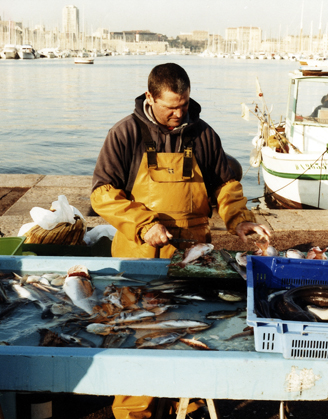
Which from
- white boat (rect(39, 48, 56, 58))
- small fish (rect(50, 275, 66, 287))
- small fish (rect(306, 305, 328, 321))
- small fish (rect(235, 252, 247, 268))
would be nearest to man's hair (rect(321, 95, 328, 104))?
small fish (rect(235, 252, 247, 268))

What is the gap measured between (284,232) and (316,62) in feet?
23.3

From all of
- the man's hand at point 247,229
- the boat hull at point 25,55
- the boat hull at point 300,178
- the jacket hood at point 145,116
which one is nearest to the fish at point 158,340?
the man's hand at point 247,229

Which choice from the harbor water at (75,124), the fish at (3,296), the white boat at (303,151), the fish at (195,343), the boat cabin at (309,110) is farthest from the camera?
the harbor water at (75,124)

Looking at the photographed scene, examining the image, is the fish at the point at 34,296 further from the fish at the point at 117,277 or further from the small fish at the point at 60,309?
the fish at the point at 117,277

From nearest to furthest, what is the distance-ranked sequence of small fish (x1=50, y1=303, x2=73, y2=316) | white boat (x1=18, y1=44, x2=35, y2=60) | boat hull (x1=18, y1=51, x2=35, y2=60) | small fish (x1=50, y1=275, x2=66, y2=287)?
small fish (x1=50, y1=303, x2=73, y2=316) → small fish (x1=50, y1=275, x2=66, y2=287) → white boat (x1=18, y1=44, x2=35, y2=60) → boat hull (x1=18, y1=51, x2=35, y2=60)

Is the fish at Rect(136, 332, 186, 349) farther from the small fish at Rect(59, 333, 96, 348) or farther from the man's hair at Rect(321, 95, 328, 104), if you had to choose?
the man's hair at Rect(321, 95, 328, 104)

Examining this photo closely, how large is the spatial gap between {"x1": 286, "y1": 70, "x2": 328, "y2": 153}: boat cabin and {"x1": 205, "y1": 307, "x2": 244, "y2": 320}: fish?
9.90m

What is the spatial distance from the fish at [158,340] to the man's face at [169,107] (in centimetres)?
152

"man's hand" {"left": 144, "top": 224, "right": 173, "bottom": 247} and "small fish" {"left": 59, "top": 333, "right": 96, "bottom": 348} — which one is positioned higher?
"man's hand" {"left": 144, "top": 224, "right": 173, "bottom": 247}

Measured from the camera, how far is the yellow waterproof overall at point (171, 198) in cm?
350

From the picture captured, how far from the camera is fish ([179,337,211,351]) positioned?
8.11 feet

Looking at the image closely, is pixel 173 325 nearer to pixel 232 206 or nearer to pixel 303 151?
pixel 232 206

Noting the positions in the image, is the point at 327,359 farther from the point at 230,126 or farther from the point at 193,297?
the point at 230,126

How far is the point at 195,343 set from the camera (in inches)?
98.6
